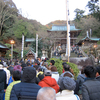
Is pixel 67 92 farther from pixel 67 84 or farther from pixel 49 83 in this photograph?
pixel 49 83

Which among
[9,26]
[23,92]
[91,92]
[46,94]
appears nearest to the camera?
[46,94]

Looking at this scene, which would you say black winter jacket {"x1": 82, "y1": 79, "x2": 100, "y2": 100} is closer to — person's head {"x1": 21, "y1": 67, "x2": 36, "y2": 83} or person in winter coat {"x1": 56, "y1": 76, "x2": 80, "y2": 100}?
person in winter coat {"x1": 56, "y1": 76, "x2": 80, "y2": 100}

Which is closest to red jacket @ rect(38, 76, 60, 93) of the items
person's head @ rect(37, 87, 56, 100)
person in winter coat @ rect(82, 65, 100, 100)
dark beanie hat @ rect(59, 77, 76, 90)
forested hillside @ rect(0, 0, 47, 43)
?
dark beanie hat @ rect(59, 77, 76, 90)

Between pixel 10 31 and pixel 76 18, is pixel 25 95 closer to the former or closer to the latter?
pixel 10 31

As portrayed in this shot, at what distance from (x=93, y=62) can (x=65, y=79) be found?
49.9ft

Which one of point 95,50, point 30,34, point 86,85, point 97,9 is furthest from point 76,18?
point 86,85

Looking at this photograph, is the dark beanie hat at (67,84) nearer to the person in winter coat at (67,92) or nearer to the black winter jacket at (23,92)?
the person in winter coat at (67,92)

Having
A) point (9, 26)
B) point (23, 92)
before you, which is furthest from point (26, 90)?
point (9, 26)

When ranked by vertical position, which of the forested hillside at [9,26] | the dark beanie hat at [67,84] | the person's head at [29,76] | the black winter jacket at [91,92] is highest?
the forested hillside at [9,26]

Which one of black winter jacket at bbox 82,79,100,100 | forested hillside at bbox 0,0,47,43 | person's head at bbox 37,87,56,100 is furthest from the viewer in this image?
forested hillside at bbox 0,0,47,43

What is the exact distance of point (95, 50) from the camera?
2456 cm

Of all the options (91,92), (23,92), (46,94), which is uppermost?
(46,94)

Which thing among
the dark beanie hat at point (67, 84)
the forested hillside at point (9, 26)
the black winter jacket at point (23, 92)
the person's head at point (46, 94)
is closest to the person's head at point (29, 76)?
the black winter jacket at point (23, 92)

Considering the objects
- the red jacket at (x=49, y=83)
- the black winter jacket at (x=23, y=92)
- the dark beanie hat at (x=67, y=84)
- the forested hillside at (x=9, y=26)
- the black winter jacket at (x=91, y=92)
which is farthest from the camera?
the forested hillside at (x=9, y=26)
